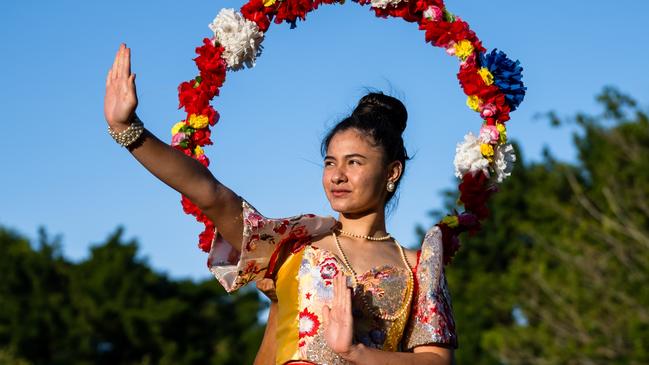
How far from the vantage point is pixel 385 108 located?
6445 millimetres

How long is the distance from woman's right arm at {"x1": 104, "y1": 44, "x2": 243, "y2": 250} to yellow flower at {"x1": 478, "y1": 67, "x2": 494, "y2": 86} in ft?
5.26

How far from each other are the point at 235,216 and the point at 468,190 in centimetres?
136

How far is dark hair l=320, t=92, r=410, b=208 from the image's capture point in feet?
20.2

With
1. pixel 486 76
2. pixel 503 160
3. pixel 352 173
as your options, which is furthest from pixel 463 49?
pixel 352 173

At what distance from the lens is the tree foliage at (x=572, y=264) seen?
25.8 metres

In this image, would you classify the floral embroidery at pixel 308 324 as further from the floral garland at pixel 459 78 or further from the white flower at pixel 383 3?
the white flower at pixel 383 3

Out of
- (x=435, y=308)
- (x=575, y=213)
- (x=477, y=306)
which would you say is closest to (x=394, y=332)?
(x=435, y=308)

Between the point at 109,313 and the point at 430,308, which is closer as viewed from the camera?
the point at 430,308

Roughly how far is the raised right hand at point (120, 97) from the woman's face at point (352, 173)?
3.83 feet

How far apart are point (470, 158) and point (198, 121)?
1.40 m

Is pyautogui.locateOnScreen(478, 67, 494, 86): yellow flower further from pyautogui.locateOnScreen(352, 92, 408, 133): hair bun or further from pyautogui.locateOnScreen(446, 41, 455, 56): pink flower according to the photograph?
pyautogui.locateOnScreen(352, 92, 408, 133): hair bun

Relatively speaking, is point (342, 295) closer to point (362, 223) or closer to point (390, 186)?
point (362, 223)

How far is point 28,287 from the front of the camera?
155 ft

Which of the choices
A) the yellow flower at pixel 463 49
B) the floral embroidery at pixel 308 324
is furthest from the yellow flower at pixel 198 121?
the yellow flower at pixel 463 49
